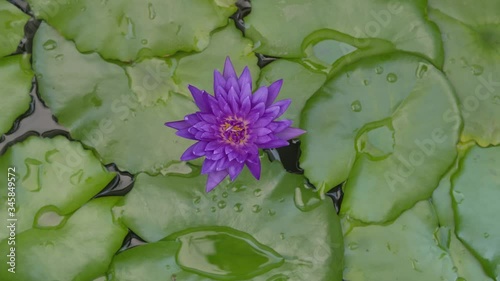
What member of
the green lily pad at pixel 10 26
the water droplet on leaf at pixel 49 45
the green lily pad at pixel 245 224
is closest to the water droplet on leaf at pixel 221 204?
the green lily pad at pixel 245 224

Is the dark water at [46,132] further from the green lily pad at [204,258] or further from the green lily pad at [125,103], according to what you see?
the green lily pad at [204,258]

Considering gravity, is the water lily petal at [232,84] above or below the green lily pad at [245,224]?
above

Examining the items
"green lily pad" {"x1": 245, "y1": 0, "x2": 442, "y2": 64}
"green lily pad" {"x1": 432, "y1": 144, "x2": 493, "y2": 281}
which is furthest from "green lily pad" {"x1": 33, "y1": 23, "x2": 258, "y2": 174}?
"green lily pad" {"x1": 432, "y1": 144, "x2": 493, "y2": 281}

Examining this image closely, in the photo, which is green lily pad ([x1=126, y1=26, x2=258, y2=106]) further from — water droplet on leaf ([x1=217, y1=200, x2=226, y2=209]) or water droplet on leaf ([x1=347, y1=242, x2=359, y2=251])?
water droplet on leaf ([x1=347, y1=242, x2=359, y2=251])

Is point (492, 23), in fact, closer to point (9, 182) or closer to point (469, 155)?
point (469, 155)

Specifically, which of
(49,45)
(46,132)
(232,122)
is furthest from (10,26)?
(232,122)
